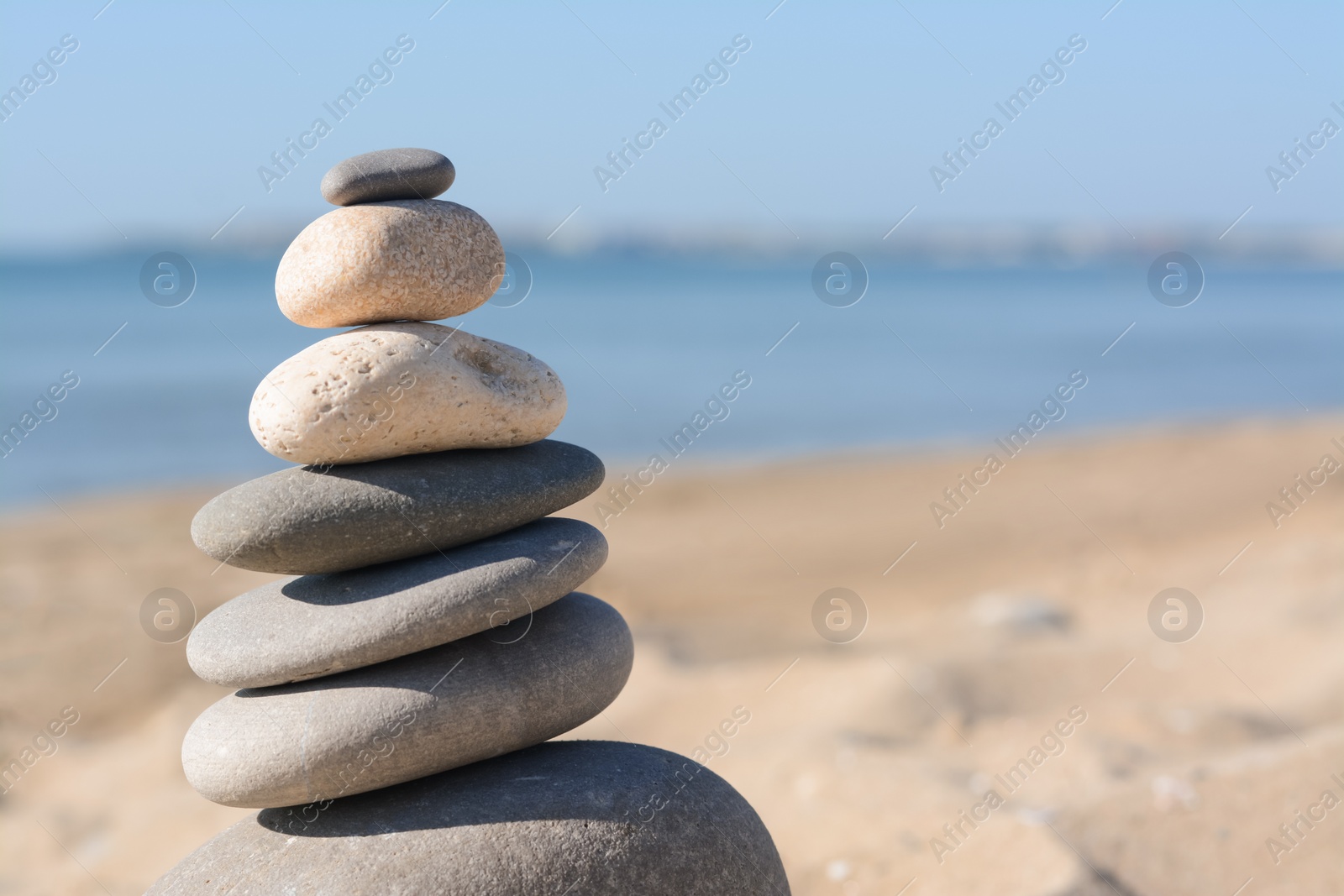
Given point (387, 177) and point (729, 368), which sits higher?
point (387, 177)

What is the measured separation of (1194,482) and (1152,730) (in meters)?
9.72

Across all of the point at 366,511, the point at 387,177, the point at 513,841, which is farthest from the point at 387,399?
the point at 513,841

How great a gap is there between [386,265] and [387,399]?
0.53 m

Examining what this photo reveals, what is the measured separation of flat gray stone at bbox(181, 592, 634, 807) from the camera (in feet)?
12.6

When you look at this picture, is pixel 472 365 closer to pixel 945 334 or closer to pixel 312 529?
pixel 312 529

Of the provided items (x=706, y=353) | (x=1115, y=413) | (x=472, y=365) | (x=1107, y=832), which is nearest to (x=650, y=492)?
(x=1107, y=832)

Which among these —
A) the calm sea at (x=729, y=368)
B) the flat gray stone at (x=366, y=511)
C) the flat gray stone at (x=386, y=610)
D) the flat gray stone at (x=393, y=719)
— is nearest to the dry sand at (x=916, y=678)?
the flat gray stone at (x=393, y=719)

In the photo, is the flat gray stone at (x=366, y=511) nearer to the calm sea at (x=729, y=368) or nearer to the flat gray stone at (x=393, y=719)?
the flat gray stone at (x=393, y=719)

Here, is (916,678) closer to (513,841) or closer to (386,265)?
(513,841)

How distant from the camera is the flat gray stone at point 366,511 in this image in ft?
12.9

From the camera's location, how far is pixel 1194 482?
54.3 feet

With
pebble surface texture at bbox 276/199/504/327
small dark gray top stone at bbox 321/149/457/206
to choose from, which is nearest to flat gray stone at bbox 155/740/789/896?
pebble surface texture at bbox 276/199/504/327

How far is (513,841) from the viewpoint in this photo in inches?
151

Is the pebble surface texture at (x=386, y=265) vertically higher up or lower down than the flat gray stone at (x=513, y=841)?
higher up
